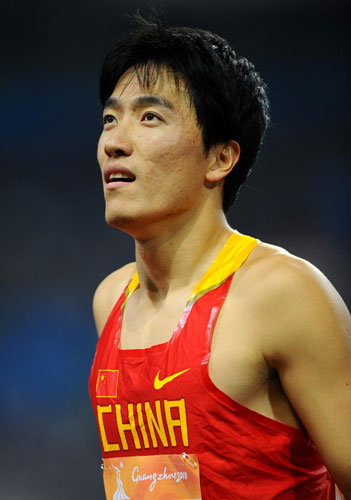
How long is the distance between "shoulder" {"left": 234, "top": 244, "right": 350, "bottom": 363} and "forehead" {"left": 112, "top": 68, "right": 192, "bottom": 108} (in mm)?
434

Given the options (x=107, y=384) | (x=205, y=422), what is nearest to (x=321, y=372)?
(x=205, y=422)

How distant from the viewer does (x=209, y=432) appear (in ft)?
4.51

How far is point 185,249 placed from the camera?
1.58 m

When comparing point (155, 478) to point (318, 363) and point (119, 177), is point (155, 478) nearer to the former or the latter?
point (318, 363)

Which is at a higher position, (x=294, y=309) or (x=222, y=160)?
(x=222, y=160)

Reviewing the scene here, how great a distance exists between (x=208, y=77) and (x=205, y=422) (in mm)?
757

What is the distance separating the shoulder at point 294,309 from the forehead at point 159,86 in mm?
434

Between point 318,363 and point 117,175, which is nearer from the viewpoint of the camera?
point 318,363

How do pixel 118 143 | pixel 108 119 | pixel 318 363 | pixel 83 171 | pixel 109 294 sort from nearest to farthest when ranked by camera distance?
pixel 318 363
pixel 118 143
pixel 108 119
pixel 109 294
pixel 83 171

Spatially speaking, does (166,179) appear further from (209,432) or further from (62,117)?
(62,117)

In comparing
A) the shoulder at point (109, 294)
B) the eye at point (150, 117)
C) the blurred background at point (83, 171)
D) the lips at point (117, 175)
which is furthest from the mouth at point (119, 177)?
the blurred background at point (83, 171)

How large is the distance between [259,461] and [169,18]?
7.26 ft

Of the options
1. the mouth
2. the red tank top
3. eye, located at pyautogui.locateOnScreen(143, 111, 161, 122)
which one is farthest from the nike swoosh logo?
eye, located at pyautogui.locateOnScreen(143, 111, 161, 122)

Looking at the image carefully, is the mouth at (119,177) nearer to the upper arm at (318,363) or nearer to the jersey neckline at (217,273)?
the jersey neckline at (217,273)
